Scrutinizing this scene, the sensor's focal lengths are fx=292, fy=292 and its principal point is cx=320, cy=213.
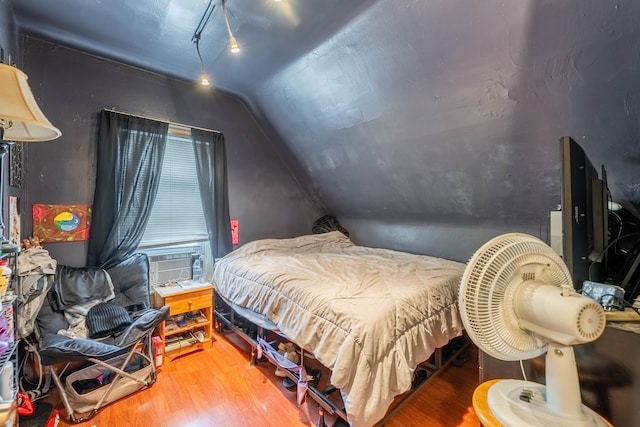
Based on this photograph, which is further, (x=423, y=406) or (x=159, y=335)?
(x=159, y=335)

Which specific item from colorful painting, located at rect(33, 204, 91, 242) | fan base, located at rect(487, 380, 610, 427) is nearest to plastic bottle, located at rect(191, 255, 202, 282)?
colorful painting, located at rect(33, 204, 91, 242)

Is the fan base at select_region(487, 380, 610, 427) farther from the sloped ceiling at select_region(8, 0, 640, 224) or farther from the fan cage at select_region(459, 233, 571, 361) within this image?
the sloped ceiling at select_region(8, 0, 640, 224)

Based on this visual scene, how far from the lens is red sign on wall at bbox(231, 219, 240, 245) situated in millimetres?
3424

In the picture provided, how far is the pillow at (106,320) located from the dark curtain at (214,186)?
1.03m

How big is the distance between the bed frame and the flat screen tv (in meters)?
1.19

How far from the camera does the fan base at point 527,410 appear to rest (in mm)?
748

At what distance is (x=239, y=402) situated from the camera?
6.51ft

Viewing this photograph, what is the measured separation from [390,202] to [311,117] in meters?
1.31

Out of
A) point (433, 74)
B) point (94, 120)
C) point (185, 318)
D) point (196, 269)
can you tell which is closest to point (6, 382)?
point (185, 318)

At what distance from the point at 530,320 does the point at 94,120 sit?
3.28 m

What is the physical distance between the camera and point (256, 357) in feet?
8.07

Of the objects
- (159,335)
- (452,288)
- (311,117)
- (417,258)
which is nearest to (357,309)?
(452,288)

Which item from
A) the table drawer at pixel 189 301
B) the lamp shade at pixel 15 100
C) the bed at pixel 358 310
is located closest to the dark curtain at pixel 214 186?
the bed at pixel 358 310

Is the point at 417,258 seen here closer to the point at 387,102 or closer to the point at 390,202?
the point at 390,202
